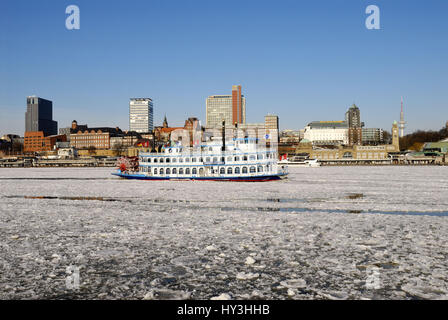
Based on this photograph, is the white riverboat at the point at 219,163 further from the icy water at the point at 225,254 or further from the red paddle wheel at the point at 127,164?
the icy water at the point at 225,254

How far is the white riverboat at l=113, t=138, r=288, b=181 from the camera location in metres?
51.7

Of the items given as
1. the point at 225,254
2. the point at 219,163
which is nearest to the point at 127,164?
the point at 219,163

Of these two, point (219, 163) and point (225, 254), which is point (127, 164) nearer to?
point (219, 163)

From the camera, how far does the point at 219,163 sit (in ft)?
172

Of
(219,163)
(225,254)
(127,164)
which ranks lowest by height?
(225,254)

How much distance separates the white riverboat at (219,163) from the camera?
170 ft

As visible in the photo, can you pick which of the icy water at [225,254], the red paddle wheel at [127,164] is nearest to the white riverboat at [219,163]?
the red paddle wheel at [127,164]

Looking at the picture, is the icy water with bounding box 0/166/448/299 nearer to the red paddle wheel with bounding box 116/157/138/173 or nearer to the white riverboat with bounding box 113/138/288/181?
the white riverboat with bounding box 113/138/288/181

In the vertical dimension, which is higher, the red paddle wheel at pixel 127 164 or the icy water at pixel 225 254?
the red paddle wheel at pixel 127 164

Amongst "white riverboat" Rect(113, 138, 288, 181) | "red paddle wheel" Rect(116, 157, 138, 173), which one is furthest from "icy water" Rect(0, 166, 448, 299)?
"red paddle wheel" Rect(116, 157, 138, 173)

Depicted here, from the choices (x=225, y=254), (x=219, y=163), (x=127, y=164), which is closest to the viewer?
(x=225, y=254)

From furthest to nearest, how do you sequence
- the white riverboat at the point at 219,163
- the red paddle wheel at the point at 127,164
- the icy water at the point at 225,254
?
the red paddle wheel at the point at 127,164
the white riverboat at the point at 219,163
the icy water at the point at 225,254
